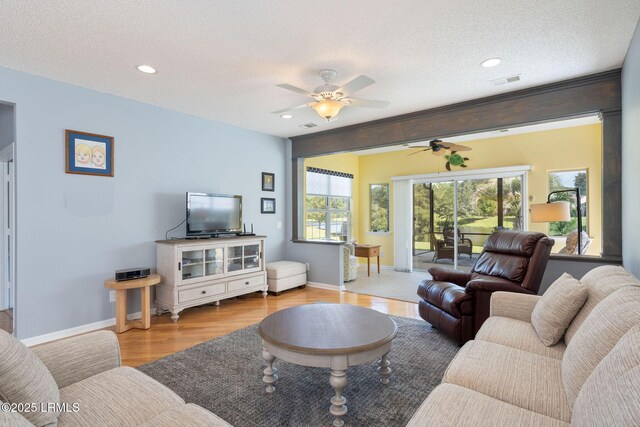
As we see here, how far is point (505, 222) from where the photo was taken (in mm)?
6039

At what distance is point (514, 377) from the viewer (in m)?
1.49

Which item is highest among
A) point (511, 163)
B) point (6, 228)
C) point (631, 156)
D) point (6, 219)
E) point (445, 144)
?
point (445, 144)

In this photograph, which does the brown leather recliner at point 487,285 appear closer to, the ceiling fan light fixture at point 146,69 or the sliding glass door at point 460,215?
the sliding glass door at point 460,215

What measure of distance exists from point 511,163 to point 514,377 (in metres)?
5.32

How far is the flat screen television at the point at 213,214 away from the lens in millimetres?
4156

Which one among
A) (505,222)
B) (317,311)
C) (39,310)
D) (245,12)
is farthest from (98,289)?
(505,222)

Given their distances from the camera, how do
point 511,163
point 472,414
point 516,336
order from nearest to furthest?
point 472,414, point 516,336, point 511,163

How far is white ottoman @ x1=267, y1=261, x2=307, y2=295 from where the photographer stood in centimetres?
492

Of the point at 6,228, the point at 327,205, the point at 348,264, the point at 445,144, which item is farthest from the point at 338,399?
the point at 327,205

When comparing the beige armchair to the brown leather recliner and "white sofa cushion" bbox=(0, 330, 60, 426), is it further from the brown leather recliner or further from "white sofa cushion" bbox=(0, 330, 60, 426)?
"white sofa cushion" bbox=(0, 330, 60, 426)

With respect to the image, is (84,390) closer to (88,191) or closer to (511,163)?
(88,191)

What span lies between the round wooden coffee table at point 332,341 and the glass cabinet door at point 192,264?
1.87 meters

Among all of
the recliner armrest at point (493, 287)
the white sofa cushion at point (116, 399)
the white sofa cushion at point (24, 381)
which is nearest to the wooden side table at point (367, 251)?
the recliner armrest at point (493, 287)

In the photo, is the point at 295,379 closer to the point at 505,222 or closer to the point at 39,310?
the point at 39,310
